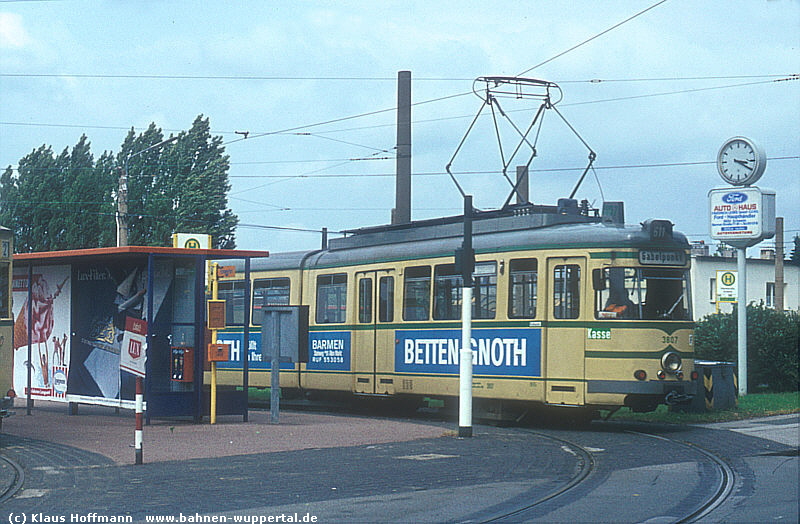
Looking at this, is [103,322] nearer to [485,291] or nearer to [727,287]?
[485,291]

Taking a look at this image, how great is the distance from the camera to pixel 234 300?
83.5ft

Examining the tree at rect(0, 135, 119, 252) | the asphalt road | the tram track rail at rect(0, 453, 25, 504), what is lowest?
the tram track rail at rect(0, 453, 25, 504)

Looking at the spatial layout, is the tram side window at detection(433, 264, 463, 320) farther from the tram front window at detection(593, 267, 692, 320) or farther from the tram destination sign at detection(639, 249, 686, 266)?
the tram destination sign at detection(639, 249, 686, 266)

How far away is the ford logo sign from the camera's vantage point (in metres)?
23.7

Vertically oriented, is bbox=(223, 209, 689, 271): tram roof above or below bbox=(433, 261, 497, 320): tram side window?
above

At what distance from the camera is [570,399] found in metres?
18.0

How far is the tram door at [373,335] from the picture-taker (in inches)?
851

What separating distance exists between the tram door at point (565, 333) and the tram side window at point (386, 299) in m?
4.03

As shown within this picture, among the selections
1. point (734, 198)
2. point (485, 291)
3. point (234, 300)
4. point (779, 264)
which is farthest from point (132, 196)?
point (485, 291)

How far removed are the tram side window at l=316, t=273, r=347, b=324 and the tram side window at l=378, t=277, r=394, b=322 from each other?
1.17 metres

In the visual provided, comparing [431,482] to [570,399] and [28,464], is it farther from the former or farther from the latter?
[570,399]

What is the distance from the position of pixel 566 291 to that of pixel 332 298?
640 cm

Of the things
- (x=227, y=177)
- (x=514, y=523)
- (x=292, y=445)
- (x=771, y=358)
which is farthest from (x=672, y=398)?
(x=227, y=177)

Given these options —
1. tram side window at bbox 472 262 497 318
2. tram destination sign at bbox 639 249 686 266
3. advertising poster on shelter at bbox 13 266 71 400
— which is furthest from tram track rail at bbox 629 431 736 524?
advertising poster on shelter at bbox 13 266 71 400
